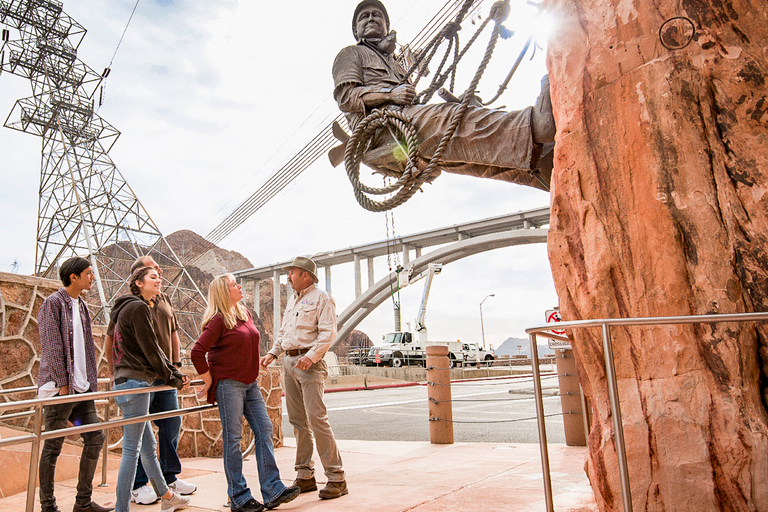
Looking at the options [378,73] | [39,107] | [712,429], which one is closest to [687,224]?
[712,429]

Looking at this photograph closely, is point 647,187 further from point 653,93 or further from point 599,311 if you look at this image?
point 599,311

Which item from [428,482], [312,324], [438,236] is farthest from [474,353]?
[312,324]

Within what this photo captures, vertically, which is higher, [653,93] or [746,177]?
[653,93]

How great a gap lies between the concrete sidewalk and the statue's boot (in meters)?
1.79

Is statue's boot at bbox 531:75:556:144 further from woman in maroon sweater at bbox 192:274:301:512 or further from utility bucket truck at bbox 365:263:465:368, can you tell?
utility bucket truck at bbox 365:263:465:368

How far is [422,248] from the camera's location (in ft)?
109

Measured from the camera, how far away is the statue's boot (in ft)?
8.80

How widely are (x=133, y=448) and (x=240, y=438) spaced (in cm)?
54

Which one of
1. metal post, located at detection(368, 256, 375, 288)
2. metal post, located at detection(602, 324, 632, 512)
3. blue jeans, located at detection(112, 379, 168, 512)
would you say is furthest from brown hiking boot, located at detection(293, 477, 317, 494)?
metal post, located at detection(368, 256, 375, 288)

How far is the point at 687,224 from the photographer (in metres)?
1.84

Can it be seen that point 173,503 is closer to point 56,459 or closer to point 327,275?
point 56,459

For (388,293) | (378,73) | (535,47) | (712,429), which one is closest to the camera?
(712,429)

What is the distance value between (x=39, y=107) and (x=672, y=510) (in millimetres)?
19955

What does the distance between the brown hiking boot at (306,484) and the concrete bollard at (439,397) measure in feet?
6.11
